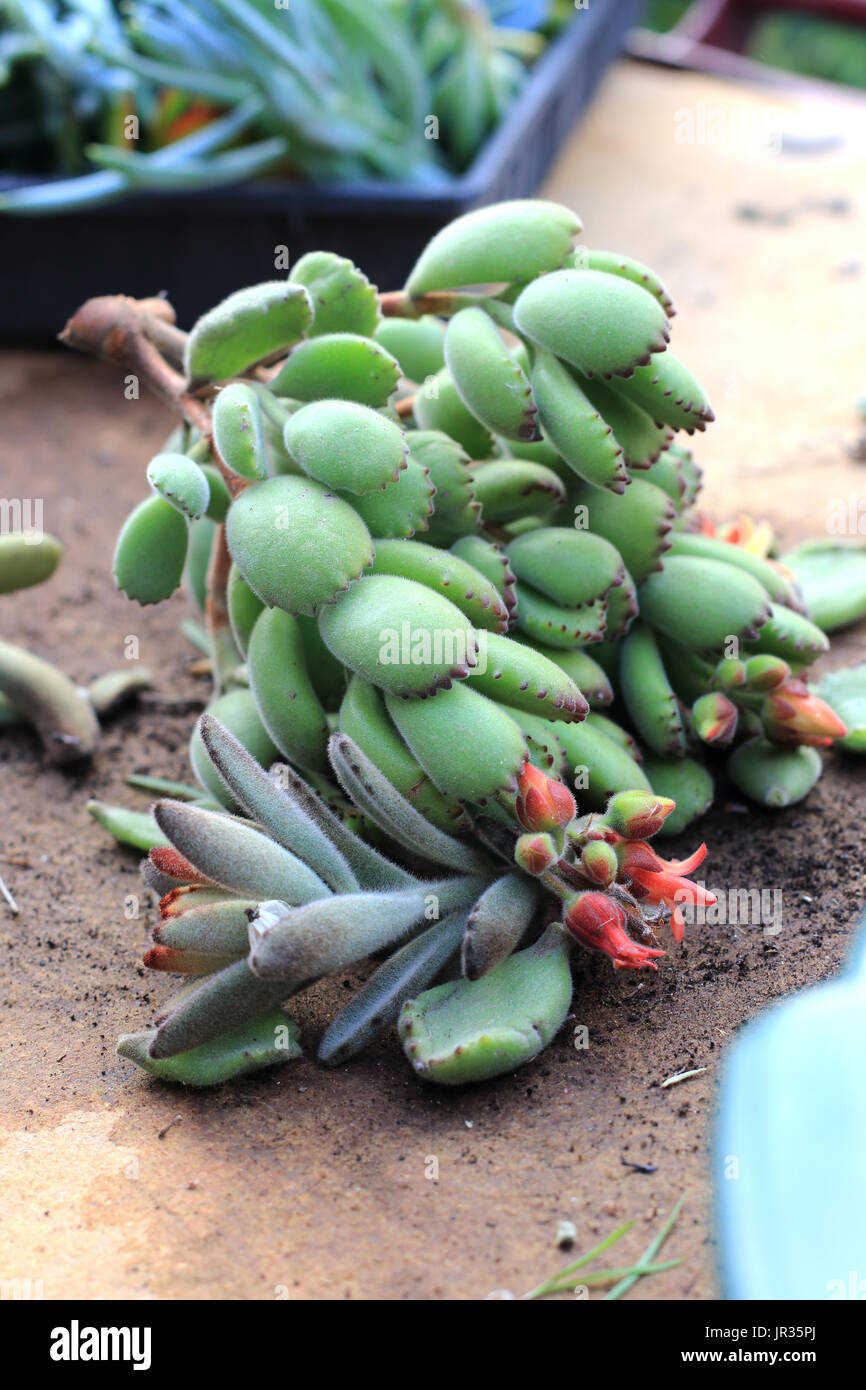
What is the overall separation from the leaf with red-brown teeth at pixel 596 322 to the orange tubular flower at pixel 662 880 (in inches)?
16.4

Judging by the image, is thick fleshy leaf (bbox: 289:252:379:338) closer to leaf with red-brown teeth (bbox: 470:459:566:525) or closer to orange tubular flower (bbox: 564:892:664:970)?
leaf with red-brown teeth (bbox: 470:459:566:525)

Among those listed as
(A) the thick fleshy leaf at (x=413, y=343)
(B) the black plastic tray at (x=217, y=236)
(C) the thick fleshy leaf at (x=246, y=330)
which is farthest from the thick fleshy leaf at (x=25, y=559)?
(B) the black plastic tray at (x=217, y=236)

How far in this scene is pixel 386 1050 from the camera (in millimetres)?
1096

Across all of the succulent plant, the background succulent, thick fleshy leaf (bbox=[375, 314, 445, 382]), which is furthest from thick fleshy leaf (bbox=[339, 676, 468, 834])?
the background succulent

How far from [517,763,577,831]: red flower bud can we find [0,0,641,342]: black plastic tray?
1.51 metres

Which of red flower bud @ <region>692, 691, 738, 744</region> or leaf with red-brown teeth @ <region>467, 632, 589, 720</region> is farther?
red flower bud @ <region>692, 691, 738, 744</region>

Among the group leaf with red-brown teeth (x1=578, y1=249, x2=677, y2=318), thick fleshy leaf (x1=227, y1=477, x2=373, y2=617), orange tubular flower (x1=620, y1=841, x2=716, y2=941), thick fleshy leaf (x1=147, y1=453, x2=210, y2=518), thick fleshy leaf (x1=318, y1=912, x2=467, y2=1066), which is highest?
leaf with red-brown teeth (x1=578, y1=249, x2=677, y2=318)

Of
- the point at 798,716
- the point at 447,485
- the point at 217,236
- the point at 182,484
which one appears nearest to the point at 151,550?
the point at 182,484

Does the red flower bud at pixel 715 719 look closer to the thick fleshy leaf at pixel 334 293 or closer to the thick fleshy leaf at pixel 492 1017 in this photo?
the thick fleshy leaf at pixel 492 1017

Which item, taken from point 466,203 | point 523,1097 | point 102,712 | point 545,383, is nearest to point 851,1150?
point 523,1097

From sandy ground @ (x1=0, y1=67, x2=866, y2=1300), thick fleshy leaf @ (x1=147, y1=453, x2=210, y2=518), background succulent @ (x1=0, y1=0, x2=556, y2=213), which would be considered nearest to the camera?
sandy ground @ (x1=0, y1=67, x2=866, y2=1300)

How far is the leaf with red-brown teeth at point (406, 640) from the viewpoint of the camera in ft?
3.47

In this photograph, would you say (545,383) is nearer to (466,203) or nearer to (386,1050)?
(386,1050)

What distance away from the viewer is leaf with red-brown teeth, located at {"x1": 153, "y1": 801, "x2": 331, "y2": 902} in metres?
1.00
